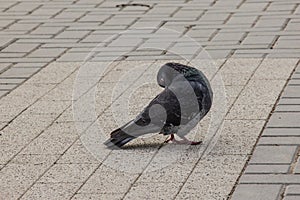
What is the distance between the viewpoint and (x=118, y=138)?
19.4 feet

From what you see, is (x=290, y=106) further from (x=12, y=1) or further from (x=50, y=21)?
(x=12, y=1)

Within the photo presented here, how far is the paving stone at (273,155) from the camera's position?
559 cm

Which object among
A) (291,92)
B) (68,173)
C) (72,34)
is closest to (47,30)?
(72,34)

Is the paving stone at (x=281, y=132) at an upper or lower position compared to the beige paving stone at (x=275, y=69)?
upper

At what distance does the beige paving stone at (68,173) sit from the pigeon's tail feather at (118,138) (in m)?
0.30

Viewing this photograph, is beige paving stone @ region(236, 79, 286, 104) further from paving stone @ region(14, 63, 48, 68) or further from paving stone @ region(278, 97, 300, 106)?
paving stone @ region(14, 63, 48, 68)

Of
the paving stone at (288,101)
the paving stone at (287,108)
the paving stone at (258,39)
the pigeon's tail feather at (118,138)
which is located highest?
the pigeon's tail feather at (118,138)

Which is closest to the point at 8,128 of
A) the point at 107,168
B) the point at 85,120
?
the point at 85,120

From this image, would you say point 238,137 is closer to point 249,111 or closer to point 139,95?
point 249,111

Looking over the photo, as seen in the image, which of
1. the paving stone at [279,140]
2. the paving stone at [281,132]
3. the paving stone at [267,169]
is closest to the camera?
the paving stone at [267,169]

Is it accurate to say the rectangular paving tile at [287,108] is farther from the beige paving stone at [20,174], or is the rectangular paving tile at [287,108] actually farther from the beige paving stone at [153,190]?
the beige paving stone at [20,174]

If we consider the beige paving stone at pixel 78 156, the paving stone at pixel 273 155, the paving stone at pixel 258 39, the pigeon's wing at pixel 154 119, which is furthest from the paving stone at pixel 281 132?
the paving stone at pixel 258 39

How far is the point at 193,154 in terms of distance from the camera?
582 centimetres

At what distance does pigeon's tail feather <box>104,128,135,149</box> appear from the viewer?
5.91 metres
